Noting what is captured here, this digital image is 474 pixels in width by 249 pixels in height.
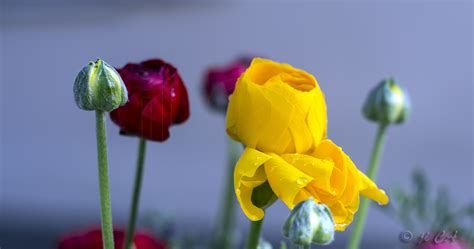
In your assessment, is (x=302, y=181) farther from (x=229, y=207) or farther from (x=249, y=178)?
(x=229, y=207)

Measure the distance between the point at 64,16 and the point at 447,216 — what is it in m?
1.38

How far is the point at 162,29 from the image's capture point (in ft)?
5.40

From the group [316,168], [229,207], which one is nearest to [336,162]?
[316,168]

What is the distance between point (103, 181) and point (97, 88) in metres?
0.04

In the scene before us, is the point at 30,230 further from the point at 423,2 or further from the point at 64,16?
the point at 423,2

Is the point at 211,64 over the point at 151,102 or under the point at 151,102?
under

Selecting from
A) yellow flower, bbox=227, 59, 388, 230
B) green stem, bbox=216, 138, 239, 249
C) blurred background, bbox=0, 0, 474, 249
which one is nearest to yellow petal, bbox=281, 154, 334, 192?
yellow flower, bbox=227, 59, 388, 230

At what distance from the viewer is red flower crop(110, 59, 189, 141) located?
0.39 metres

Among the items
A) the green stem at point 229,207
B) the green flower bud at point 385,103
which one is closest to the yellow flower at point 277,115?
the green flower bud at point 385,103

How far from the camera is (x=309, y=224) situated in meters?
0.31

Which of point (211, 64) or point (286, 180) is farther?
point (211, 64)

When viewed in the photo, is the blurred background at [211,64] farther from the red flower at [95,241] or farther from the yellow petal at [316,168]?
the yellow petal at [316,168]

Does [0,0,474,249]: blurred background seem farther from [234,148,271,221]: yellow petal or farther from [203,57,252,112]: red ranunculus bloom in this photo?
[234,148,271,221]: yellow petal

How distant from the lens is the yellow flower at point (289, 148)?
342mm
